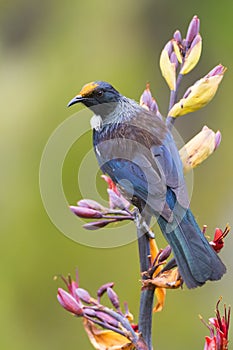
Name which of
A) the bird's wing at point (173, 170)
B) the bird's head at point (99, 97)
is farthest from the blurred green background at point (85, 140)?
the bird's wing at point (173, 170)

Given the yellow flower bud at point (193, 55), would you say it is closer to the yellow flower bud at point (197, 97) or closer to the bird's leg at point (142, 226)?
the yellow flower bud at point (197, 97)

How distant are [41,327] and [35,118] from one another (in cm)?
98

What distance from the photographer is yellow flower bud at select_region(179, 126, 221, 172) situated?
4.19 feet

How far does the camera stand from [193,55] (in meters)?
1.30

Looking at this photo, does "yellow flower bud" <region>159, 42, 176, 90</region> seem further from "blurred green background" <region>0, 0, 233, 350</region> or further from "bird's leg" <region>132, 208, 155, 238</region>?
"blurred green background" <region>0, 0, 233, 350</region>

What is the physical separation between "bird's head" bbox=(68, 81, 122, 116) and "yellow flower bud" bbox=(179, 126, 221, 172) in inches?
9.7

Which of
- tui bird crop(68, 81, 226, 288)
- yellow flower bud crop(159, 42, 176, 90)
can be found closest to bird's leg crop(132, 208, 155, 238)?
tui bird crop(68, 81, 226, 288)

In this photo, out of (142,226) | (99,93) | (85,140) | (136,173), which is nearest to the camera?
(142,226)

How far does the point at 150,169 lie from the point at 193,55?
218 millimetres

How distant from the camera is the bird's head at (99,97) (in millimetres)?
1431

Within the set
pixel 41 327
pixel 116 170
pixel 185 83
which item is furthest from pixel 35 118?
pixel 116 170

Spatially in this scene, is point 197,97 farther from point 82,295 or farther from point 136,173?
point 82,295

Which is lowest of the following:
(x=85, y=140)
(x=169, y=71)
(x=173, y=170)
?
(x=173, y=170)

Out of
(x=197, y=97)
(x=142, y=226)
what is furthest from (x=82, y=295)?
(x=197, y=97)
